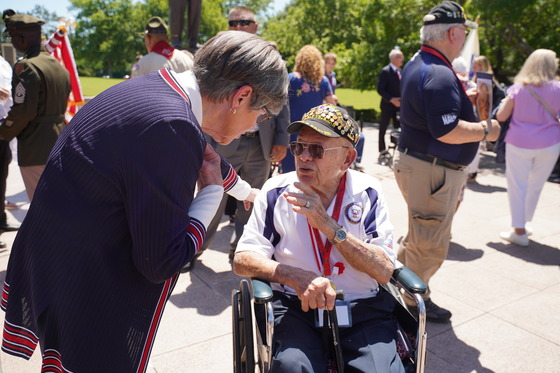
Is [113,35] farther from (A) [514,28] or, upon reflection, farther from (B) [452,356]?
(B) [452,356]

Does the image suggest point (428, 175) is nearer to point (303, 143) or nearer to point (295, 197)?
point (303, 143)

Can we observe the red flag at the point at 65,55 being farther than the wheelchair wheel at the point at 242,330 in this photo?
Yes

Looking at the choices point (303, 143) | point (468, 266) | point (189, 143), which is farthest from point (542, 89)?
point (189, 143)

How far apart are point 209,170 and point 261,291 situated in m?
0.67

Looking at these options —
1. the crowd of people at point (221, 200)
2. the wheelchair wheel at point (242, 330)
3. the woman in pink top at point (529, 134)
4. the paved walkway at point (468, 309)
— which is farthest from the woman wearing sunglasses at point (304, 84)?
the wheelchair wheel at point (242, 330)

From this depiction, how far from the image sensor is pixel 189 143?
1358mm

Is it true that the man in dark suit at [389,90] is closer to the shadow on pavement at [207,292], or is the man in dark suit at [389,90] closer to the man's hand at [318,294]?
the shadow on pavement at [207,292]

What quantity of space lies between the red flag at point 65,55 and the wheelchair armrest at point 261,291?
4.98 meters

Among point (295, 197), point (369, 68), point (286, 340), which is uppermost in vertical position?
point (295, 197)

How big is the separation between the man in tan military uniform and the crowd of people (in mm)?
19

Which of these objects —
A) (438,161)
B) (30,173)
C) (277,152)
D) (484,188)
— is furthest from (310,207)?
(484,188)

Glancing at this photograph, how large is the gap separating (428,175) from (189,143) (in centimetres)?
235

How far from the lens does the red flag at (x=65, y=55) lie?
6.32 m

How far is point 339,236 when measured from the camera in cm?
215
